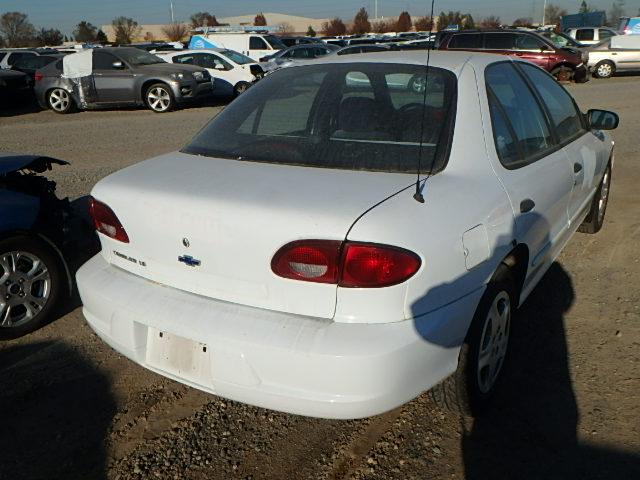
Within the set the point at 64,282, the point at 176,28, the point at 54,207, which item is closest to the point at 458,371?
the point at 64,282

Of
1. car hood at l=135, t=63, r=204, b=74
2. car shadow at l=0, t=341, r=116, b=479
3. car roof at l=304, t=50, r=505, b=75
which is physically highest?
car roof at l=304, t=50, r=505, b=75

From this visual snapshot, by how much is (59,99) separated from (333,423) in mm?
15590

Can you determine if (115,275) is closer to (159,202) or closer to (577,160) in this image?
(159,202)

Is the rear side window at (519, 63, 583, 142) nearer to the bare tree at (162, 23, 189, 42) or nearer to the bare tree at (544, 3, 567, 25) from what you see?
the bare tree at (162, 23, 189, 42)

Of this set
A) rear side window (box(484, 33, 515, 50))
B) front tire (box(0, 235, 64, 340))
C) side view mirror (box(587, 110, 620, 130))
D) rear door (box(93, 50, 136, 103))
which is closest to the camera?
front tire (box(0, 235, 64, 340))

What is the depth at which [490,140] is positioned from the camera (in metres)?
2.84

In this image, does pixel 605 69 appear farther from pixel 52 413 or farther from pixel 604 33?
pixel 52 413

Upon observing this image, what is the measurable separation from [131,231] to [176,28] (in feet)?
284

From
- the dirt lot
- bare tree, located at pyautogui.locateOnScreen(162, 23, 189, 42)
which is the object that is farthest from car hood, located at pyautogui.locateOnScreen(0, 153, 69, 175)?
bare tree, located at pyautogui.locateOnScreen(162, 23, 189, 42)

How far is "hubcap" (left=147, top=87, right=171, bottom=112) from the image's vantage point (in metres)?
15.7

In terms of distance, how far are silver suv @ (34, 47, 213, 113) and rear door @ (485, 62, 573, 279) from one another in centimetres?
1322

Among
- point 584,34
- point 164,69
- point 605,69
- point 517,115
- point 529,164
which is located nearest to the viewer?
point 529,164

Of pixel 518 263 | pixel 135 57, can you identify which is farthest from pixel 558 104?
pixel 135 57

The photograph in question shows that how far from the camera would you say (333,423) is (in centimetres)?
288
